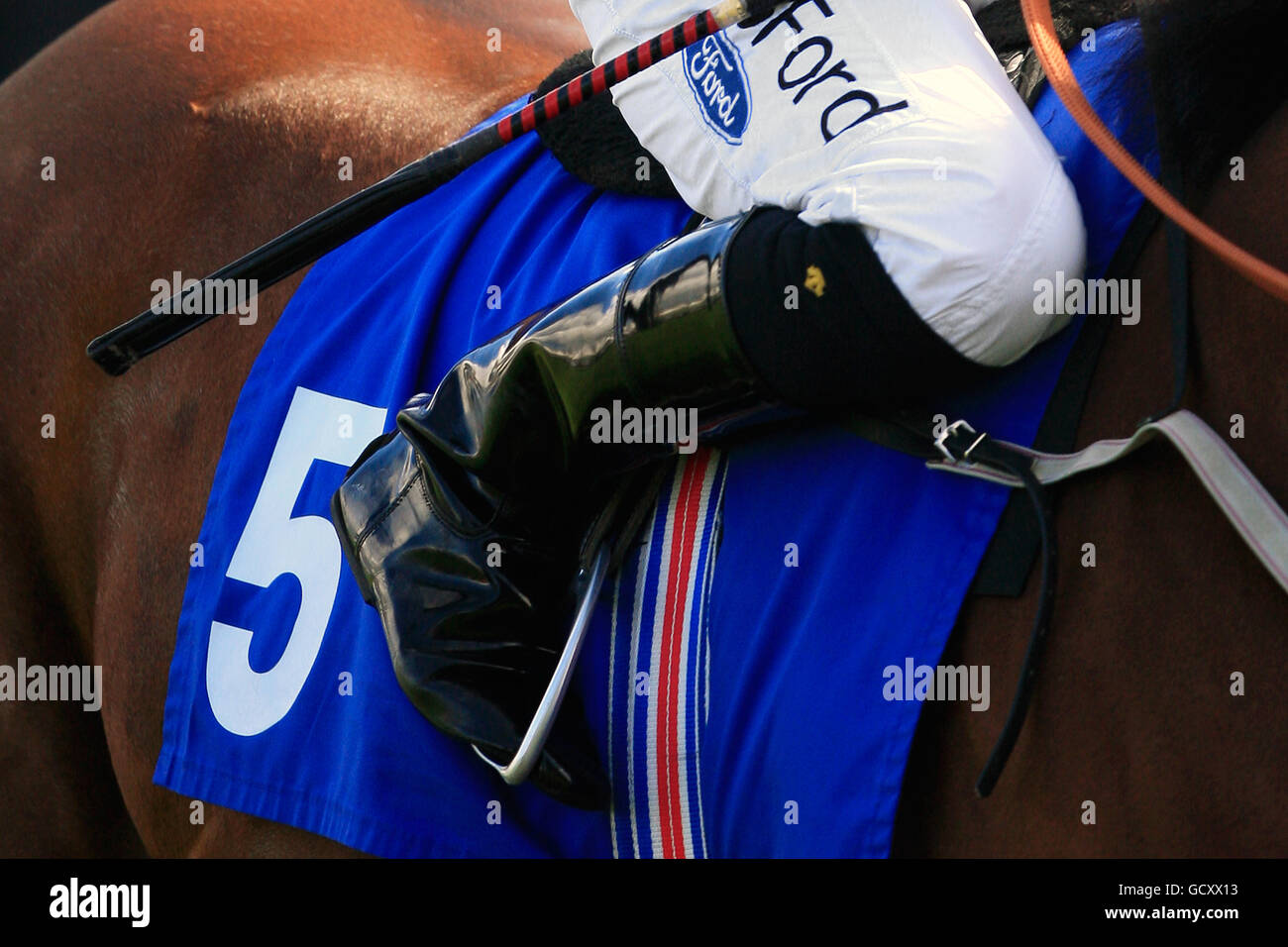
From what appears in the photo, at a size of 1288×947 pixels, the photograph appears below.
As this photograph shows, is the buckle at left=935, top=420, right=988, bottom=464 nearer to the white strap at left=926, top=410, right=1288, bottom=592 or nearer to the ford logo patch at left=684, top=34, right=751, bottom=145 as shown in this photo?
the white strap at left=926, top=410, right=1288, bottom=592

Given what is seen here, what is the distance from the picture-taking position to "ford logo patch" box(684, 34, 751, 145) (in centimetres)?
120

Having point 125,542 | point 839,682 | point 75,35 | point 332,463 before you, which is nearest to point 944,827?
point 839,682

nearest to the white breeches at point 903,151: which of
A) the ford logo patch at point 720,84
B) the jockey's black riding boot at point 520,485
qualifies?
the ford logo patch at point 720,84

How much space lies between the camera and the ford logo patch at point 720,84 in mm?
1199

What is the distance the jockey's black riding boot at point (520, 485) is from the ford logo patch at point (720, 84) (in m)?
0.12

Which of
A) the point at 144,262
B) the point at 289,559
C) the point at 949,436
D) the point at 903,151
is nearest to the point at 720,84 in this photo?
the point at 903,151

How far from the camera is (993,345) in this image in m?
1.06

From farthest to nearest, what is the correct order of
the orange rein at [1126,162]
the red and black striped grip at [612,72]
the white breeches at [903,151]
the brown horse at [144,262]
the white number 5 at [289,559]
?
the brown horse at [144,262] → the white number 5 at [289,559] → the red and black striped grip at [612,72] → the white breeches at [903,151] → the orange rein at [1126,162]

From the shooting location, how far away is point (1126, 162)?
3.21 feet

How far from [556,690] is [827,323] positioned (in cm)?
43

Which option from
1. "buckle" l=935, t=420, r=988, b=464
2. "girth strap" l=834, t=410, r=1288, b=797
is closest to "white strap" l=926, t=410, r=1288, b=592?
"girth strap" l=834, t=410, r=1288, b=797

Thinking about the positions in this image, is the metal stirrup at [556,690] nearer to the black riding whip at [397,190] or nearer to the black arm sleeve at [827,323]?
the black arm sleeve at [827,323]

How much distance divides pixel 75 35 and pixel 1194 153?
1.73 metres
